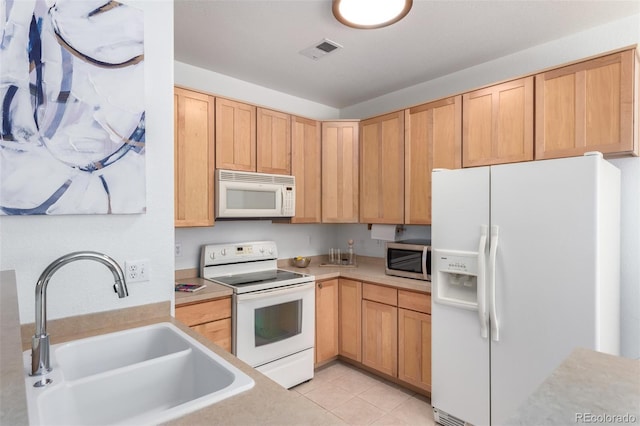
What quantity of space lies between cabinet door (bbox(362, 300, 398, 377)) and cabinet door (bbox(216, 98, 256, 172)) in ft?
5.22

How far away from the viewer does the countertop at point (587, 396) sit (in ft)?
1.89

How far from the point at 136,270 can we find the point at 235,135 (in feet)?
5.07

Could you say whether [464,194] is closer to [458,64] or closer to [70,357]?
[458,64]

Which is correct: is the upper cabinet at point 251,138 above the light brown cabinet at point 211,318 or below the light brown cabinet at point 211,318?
above

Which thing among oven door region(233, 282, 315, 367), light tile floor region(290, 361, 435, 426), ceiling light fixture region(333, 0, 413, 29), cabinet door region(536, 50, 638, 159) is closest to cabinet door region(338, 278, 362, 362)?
light tile floor region(290, 361, 435, 426)

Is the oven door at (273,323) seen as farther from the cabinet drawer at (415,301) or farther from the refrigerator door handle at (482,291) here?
the refrigerator door handle at (482,291)

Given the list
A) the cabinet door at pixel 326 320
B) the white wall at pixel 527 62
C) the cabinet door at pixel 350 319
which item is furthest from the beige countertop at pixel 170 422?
the white wall at pixel 527 62

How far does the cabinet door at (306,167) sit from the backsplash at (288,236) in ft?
1.18

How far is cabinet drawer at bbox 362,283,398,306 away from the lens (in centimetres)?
274

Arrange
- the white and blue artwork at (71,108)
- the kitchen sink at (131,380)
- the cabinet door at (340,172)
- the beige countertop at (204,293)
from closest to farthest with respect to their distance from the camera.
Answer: the kitchen sink at (131,380), the white and blue artwork at (71,108), the beige countertop at (204,293), the cabinet door at (340,172)

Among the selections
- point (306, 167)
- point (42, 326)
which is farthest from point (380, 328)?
point (42, 326)

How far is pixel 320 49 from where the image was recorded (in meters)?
2.52

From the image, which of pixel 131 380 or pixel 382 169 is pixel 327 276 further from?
pixel 131 380

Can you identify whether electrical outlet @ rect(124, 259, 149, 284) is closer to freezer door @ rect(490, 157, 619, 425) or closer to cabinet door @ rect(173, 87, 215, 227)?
cabinet door @ rect(173, 87, 215, 227)
